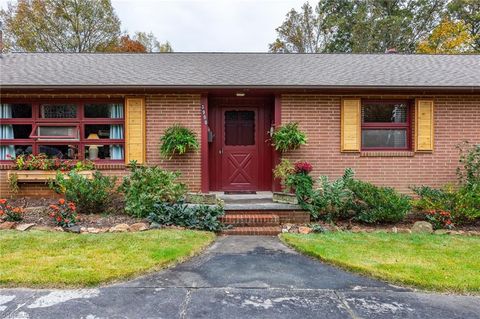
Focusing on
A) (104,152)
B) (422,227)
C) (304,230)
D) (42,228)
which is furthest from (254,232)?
(104,152)

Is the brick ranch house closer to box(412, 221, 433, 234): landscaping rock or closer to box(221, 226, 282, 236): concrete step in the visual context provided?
box(412, 221, 433, 234): landscaping rock

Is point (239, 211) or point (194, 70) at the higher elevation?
point (194, 70)

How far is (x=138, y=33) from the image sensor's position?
31.6 meters

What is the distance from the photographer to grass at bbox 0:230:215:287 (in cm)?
409

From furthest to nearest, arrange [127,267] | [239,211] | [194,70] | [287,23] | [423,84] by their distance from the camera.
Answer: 1. [287,23]
2. [194,70]
3. [423,84]
4. [239,211]
5. [127,267]

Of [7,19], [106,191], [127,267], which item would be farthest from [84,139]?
[7,19]

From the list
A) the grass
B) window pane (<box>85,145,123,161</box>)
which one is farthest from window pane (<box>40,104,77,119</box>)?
the grass

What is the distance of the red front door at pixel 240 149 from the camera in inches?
351

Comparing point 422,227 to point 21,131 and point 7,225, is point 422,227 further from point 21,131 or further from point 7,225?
point 21,131

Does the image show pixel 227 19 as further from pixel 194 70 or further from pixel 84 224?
pixel 84 224

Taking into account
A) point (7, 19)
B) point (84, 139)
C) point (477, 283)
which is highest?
point (7, 19)

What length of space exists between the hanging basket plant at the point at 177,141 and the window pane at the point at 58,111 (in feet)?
7.73

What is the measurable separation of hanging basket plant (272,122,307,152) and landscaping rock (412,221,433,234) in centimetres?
284

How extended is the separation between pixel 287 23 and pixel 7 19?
70.5 ft
